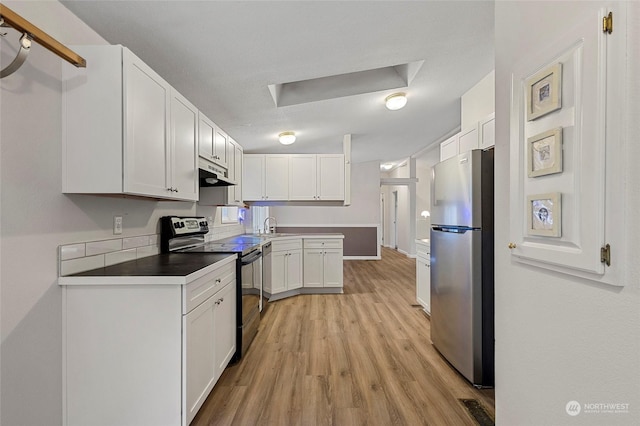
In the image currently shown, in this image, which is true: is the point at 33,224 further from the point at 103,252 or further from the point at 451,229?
the point at 451,229

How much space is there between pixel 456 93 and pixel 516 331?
10.1ft

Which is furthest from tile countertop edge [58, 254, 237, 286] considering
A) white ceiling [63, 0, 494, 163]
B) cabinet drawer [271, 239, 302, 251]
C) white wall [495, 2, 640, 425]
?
cabinet drawer [271, 239, 302, 251]

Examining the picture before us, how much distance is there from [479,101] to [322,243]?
274 centimetres

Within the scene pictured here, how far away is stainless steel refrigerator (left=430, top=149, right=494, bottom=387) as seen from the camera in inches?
74.2

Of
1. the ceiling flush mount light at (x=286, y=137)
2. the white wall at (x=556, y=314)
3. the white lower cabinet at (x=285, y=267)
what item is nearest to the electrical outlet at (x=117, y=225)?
the white lower cabinet at (x=285, y=267)

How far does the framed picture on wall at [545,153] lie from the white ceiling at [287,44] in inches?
52.2

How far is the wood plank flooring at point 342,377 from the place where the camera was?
162 centimetres

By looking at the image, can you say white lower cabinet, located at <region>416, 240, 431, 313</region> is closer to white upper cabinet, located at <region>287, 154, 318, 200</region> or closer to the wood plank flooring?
the wood plank flooring

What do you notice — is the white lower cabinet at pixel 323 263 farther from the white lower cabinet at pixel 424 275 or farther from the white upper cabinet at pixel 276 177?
the white lower cabinet at pixel 424 275

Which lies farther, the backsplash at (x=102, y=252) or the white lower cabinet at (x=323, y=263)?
the white lower cabinet at (x=323, y=263)

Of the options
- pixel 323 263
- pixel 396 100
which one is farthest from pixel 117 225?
pixel 396 100

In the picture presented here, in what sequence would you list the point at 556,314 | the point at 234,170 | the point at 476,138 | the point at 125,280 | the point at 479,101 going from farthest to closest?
the point at 234,170, the point at 479,101, the point at 476,138, the point at 125,280, the point at 556,314

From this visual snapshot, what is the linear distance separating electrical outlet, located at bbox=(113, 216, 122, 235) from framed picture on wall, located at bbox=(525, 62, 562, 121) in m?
2.31

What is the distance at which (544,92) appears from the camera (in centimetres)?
95
